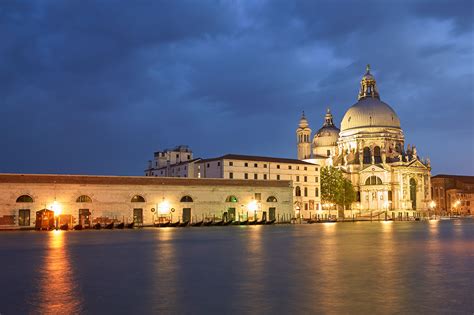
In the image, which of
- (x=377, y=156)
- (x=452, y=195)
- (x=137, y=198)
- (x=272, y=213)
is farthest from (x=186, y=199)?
(x=452, y=195)

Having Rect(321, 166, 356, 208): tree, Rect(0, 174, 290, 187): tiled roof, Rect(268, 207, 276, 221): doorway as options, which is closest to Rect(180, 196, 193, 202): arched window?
Rect(0, 174, 290, 187): tiled roof

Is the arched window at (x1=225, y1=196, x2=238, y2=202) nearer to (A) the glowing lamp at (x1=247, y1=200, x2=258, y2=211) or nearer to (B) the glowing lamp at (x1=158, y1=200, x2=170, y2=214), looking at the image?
(A) the glowing lamp at (x1=247, y1=200, x2=258, y2=211)

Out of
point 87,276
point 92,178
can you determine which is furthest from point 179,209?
point 87,276

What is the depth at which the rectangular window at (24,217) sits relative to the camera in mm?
51781

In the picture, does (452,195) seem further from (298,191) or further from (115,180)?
(115,180)

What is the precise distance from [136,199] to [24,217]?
11.3 m

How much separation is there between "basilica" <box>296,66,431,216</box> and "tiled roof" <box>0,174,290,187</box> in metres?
37.4

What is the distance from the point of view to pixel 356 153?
106750 mm

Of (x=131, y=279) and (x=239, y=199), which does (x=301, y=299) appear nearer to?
(x=131, y=279)

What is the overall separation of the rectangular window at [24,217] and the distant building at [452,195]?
8791 cm

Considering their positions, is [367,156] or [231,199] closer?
[231,199]

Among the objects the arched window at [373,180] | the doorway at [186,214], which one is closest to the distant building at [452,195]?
the arched window at [373,180]

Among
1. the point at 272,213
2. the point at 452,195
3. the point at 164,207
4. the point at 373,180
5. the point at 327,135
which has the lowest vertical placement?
the point at 272,213

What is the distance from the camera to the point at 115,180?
5738 cm
